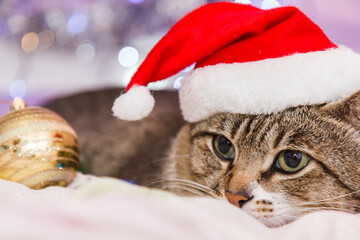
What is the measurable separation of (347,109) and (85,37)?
6.29 feet

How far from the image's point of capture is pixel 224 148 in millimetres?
944

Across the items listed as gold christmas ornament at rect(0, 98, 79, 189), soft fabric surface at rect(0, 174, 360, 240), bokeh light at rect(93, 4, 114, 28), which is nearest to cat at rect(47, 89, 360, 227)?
soft fabric surface at rect(0, 174, 360, 240)

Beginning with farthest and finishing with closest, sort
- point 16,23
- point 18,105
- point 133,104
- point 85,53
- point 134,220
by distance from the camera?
point 85,53 → point 16,23 → point 18,105 → point 133,104 → point 134,220

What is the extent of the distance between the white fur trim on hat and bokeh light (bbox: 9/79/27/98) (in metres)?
1.87

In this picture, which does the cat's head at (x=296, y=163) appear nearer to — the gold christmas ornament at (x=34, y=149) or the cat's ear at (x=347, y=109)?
the cat's ear at (x=347, y=109)

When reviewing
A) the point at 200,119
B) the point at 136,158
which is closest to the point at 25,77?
the point at 136,158

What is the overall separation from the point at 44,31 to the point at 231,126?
1.78 m

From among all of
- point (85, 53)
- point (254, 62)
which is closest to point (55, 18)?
point (85, 53)

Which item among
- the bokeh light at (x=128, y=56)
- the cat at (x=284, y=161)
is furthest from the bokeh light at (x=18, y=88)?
the cat at (x=284, y=161)

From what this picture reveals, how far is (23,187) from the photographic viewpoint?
78cm

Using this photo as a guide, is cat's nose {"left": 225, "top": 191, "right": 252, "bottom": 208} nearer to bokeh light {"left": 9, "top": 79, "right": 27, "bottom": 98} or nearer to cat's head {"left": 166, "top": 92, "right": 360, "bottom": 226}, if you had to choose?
cat's head {"left": 166, "top": 92, "right": 360, "bottom": 226}

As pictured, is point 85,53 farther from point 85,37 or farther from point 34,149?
point 34,149

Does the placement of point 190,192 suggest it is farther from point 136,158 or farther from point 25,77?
point 25,77

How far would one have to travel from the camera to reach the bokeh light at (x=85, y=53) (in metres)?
2.48
